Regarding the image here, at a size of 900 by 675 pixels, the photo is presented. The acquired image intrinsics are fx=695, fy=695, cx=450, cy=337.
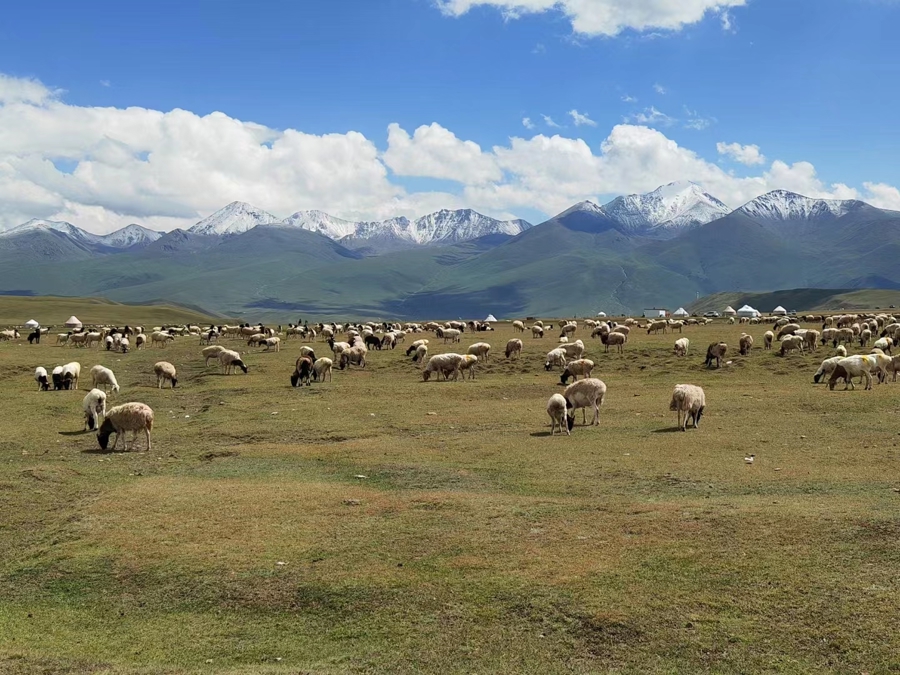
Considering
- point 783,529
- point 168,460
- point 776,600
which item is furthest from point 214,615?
point 168,460

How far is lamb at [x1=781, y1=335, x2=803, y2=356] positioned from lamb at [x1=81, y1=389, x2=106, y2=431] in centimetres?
4426

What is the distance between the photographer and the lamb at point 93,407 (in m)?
29.0

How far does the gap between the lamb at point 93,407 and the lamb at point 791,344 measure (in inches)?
1743

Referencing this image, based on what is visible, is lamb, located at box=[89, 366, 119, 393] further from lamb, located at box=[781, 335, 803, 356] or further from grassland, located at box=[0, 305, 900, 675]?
lamb, located at box=[781, 335, 803, 356]

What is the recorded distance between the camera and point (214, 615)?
41.1 ft

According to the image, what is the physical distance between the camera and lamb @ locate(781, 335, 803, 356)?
50.9 meters

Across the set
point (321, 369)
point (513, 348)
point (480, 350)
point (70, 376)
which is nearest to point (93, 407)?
point (70, 376)

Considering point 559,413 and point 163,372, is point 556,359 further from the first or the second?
point 163,372

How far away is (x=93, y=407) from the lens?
2908 cm

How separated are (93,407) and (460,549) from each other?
20850 mm

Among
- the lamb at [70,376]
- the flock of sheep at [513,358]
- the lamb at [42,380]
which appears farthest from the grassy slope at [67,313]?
the lamb at [42,380]

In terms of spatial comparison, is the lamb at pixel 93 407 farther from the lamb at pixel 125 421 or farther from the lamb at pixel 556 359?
the lamb at pixel 556 359

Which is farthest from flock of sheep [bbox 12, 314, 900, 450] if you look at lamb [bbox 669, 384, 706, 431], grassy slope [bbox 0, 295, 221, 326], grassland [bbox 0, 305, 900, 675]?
grassy slope [bbox 0, 295, 221, 326]

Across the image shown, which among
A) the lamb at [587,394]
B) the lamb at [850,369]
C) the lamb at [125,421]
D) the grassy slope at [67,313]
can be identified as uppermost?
the grassy slope at [67,313]
